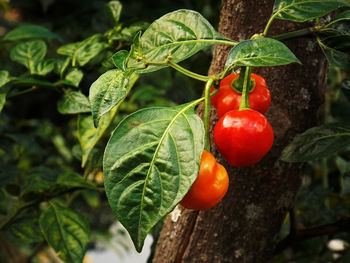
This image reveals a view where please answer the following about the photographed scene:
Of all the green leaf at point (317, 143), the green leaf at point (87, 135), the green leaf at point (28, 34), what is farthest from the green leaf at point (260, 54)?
the green leaf at point (28, 34)

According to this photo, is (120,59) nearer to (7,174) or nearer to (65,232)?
(65,232)

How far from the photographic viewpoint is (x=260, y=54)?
0.50m

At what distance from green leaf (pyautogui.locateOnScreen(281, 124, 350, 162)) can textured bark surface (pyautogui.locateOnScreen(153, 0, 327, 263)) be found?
3 centimetres

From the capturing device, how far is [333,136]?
2.45ft

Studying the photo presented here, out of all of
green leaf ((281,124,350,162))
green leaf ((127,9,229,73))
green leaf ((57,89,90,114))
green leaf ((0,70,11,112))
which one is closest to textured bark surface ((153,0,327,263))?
green leaf ((281,124,350,162))

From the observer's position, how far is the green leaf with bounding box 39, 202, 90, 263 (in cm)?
83

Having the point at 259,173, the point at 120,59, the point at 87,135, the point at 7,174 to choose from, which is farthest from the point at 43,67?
the point at 259,173

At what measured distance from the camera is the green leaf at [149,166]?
0.45 metres

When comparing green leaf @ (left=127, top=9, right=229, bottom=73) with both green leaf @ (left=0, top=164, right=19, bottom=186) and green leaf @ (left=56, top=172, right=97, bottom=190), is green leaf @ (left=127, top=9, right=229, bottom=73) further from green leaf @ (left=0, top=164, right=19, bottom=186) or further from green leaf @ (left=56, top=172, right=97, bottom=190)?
green leaf @ (left=0, top=164, right=19, bottom=186)

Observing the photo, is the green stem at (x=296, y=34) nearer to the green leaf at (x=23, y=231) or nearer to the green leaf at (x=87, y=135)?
the green leaf at (x=87, y=135)

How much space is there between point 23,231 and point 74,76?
0.39 meters

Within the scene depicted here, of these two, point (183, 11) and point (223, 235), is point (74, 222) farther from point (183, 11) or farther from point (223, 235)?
point (183, 11)

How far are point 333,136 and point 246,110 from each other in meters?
0.31

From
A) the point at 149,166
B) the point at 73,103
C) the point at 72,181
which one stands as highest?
the point at 149,166
